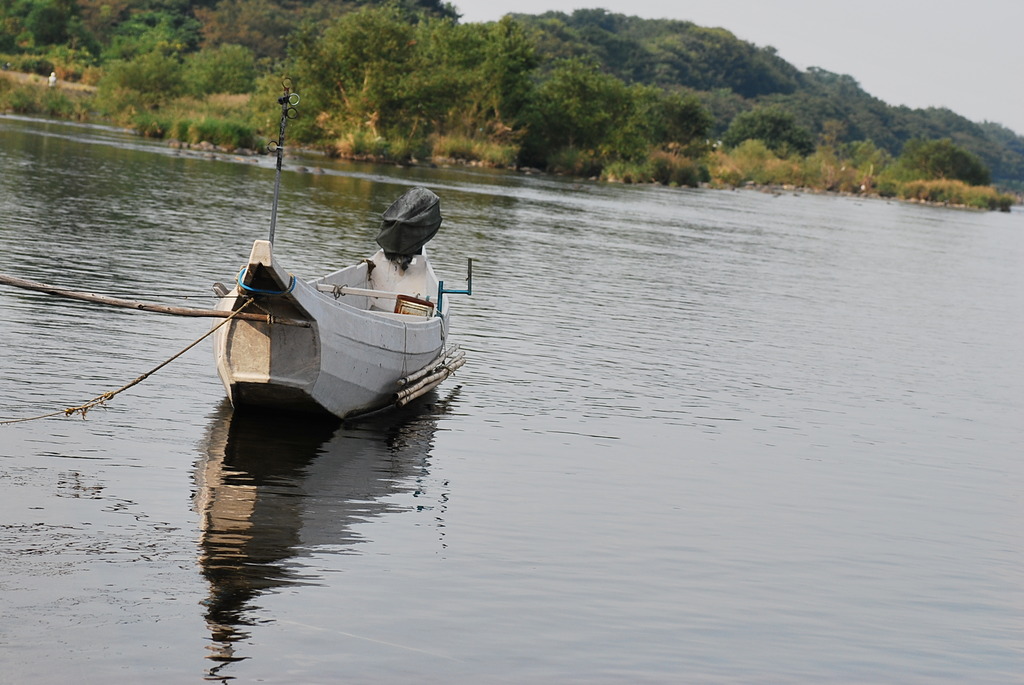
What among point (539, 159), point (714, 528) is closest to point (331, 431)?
point (714, 528)

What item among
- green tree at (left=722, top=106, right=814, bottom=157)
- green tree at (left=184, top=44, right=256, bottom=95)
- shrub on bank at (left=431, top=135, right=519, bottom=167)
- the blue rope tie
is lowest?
the blue rope tie

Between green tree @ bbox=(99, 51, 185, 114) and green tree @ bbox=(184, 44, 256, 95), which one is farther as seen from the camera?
green tree @ bbox=(184, 44, 256, 95)

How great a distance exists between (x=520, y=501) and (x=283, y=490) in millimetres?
2624

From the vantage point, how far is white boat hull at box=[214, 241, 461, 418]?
14.1 meters

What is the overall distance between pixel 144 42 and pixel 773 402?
11371 cm

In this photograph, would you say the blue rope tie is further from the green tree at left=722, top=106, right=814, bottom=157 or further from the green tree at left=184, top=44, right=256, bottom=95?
the green tree at left=722, top=106, right=814, bottom=157

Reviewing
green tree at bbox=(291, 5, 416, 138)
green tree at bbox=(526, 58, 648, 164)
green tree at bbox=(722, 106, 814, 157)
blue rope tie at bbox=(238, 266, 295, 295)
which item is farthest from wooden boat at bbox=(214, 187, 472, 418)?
→ green tree at bbox=(722, 106, 814, 157)

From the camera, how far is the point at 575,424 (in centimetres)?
1783

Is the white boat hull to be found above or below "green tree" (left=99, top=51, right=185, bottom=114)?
below

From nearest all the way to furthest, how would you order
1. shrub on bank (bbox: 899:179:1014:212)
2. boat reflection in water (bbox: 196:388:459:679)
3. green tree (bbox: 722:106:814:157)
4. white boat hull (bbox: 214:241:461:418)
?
boat reflection in water (bbox: 196:388:459:679)
white boat hull (bbox: 214:241:461:418)
shrub on bank (bbox: 899:179:1014:212)
green tree (bbox: 722:106:814:157)

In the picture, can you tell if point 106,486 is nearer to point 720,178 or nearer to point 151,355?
point 151,355

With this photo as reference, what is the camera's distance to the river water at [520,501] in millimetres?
9711

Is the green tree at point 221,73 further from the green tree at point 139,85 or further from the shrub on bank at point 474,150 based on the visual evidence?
the shrub on bank at point 474,150

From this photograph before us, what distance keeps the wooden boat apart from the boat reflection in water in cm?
42
